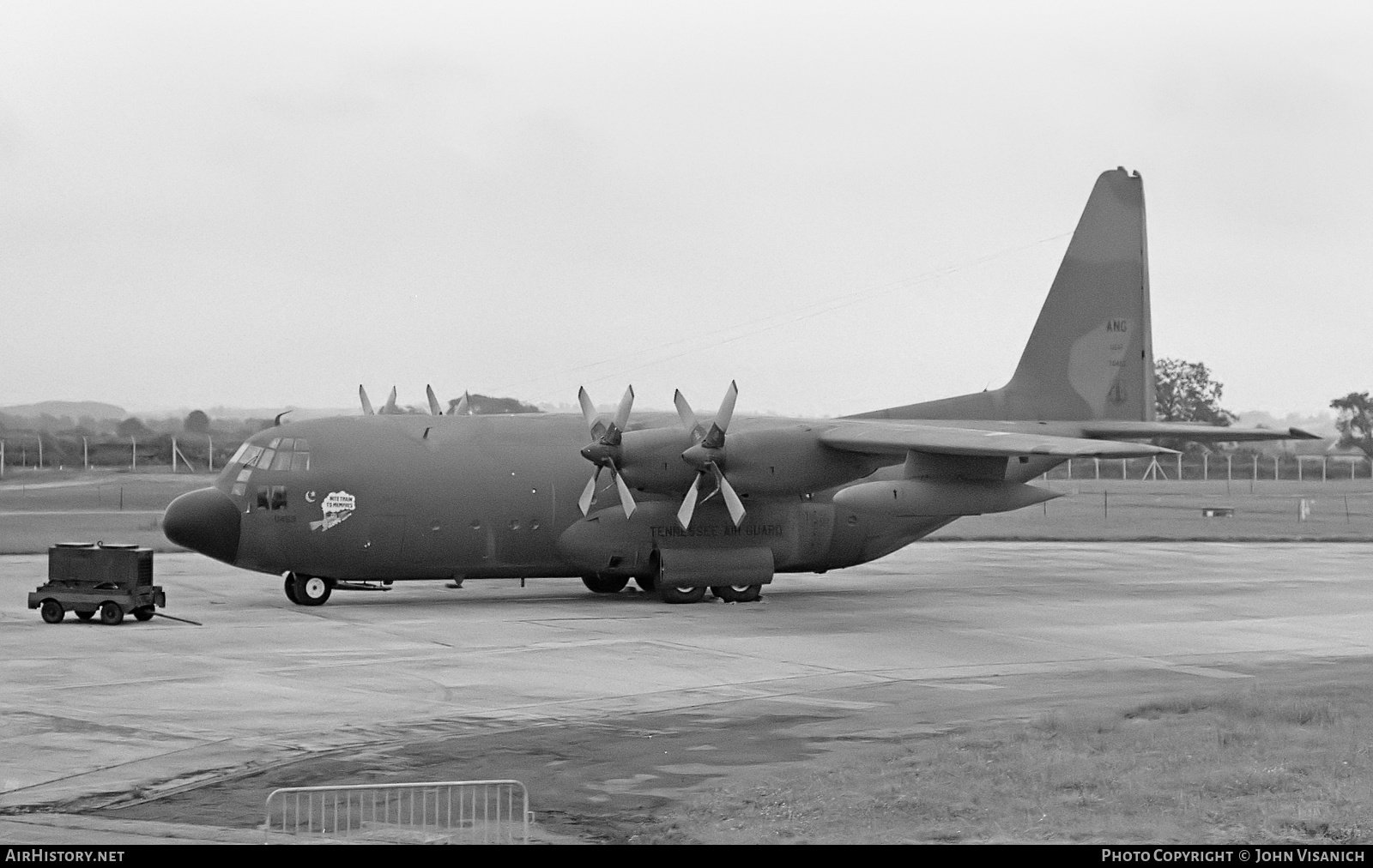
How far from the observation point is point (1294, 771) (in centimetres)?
1340

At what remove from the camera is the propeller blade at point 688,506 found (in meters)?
27.8

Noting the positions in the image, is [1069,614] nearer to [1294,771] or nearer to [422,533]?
[422,533]

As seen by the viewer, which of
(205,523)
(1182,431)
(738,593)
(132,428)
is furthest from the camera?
(132,428)

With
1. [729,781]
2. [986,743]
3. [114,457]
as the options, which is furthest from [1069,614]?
[114,457]

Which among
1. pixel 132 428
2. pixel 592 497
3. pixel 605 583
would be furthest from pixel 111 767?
pixel 132 428

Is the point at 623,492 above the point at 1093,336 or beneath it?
beneath

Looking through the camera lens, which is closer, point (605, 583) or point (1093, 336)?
point (605, 583)

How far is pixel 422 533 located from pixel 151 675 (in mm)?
9306

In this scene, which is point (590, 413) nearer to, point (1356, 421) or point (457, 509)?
point (457, 509)

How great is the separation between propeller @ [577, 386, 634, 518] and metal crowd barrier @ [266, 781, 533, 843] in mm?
15488

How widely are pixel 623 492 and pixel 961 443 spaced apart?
6.33m

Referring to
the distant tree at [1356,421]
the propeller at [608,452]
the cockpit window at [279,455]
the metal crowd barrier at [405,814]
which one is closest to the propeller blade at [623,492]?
the propeller at [608,452]

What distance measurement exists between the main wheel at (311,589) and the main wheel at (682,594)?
6.48 metres

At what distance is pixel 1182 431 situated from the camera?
109 ft
